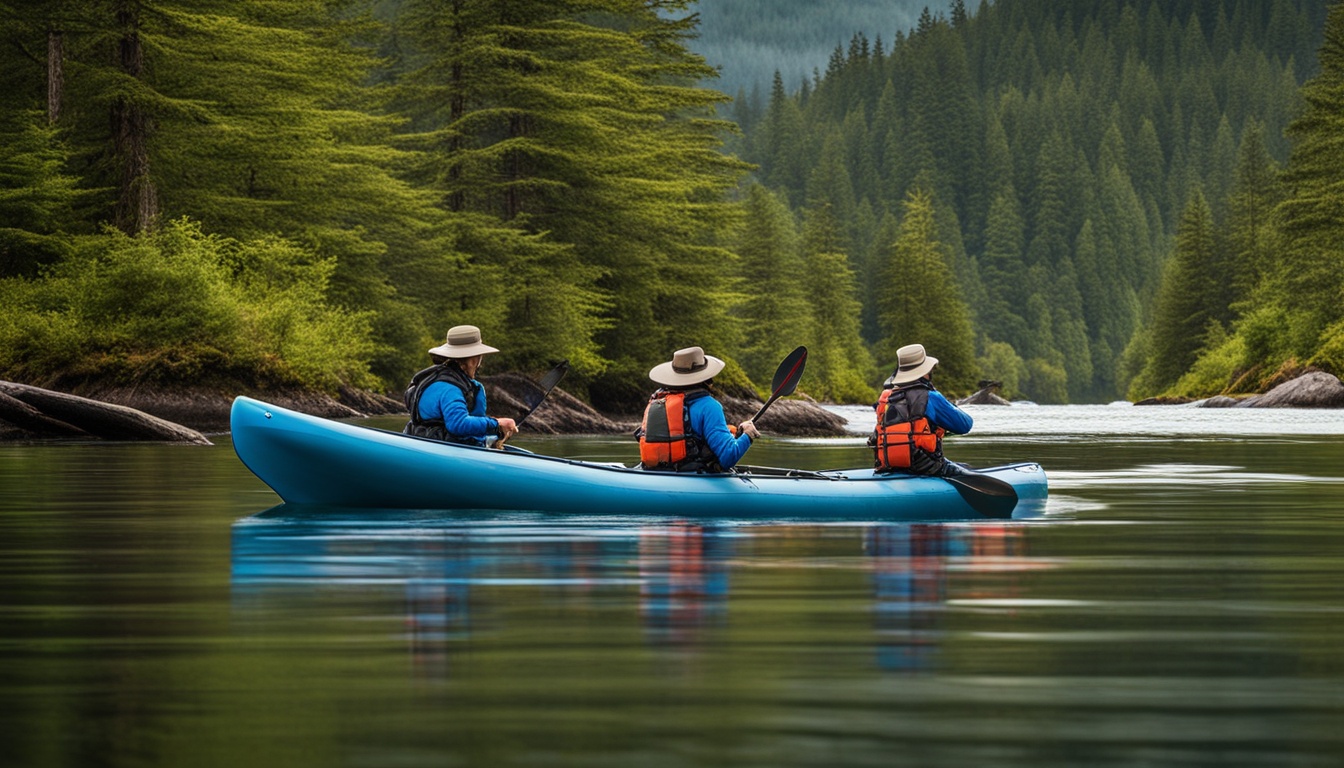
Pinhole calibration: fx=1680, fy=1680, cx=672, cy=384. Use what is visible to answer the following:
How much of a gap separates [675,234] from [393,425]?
15.3m

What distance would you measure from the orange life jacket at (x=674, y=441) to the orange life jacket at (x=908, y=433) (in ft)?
4.96

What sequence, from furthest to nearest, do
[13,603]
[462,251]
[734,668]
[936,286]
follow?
[936,286] < [462,251] < [13,603] < [734,668]

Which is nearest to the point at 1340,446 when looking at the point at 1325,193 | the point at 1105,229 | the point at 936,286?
the point at 1325,193

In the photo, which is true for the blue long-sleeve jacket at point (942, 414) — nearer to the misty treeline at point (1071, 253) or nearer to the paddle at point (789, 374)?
the paddle at point (789, 374)

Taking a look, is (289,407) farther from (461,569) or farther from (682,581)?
(682,581)

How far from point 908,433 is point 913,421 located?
0.35ft

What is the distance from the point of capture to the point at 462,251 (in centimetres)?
3834

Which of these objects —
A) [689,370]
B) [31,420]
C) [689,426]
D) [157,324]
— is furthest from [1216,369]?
[689,370]

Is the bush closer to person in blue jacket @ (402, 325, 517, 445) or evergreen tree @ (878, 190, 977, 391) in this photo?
evergreen tree @ (878, 190, 977, 391)

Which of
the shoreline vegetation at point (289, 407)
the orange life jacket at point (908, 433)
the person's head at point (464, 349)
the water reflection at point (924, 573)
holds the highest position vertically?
the person's head at point (464, 349)

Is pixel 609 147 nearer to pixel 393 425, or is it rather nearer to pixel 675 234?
pixel 675 234

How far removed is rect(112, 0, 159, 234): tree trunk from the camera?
31.5 metres

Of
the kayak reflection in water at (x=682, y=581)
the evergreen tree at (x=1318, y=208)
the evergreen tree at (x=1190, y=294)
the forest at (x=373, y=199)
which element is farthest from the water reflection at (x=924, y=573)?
the evergreen tree at (x=1190, y=294)

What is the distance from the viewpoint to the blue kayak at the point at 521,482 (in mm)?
12391
